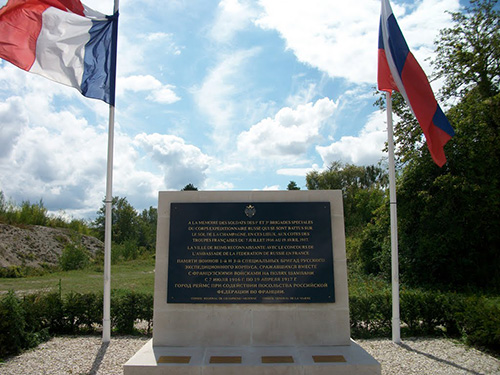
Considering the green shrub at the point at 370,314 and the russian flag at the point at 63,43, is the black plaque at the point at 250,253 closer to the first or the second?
the green shrub at the point at 370,314

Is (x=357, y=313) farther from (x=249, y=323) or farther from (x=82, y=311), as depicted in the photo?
(x=82, y=311)

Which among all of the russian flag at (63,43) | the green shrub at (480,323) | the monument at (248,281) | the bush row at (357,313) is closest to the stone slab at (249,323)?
the monument at (248,281)

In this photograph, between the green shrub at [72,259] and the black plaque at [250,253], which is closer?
the black plaque at [250,253]

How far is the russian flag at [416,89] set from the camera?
695cm

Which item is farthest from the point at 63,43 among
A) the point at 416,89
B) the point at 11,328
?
the point at 416,89

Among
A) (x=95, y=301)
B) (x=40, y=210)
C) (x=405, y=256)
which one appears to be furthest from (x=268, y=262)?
(x=40, y=210)

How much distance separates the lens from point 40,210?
24938mm

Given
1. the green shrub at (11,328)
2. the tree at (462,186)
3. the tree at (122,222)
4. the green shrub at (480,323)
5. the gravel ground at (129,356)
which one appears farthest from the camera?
the tree at (122,222)

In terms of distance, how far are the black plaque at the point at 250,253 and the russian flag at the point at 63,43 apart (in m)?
3.09

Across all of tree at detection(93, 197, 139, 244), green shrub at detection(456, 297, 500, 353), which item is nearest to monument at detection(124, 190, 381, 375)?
green shrub at detection(456, 297, 500, 353)

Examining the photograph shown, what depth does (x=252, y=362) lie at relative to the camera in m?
4.98

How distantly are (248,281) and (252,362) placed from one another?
1.13 metres

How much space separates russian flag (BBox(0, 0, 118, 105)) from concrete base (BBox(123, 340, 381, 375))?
15.5ft

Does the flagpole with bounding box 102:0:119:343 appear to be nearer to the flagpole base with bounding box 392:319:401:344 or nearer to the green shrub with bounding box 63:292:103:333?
the green shrub with bounding box 63:292:103:333
